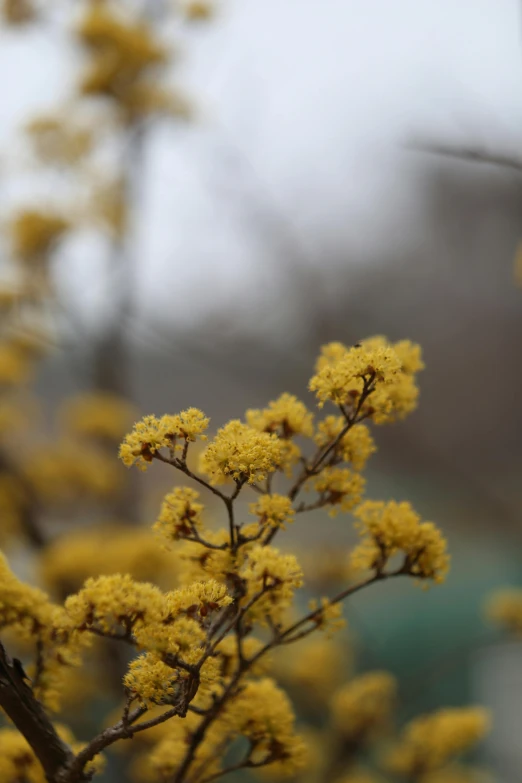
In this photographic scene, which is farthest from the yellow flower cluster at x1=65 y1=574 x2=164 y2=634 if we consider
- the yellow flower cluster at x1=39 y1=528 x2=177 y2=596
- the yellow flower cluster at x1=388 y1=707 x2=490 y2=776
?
the yellow flower cluster at x1=39 y1=528 x2=177 y2=596

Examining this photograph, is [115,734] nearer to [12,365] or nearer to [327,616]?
[327,616]

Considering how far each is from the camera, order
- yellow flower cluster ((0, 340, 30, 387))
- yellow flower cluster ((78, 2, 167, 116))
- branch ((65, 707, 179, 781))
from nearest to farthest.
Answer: branch ((65, 707, 179, 781)) < yellow flower cluster ((0, 340, 30, 387)) < yellow flower cluster ((78, 2, 167, 116))

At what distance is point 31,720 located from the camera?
482mm

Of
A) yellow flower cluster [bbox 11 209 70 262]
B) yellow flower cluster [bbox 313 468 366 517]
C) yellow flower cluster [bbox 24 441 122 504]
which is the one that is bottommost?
yellow flower cluster [bbox 313 468 366 517]

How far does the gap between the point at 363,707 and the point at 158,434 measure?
0.90 m

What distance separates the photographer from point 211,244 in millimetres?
2473

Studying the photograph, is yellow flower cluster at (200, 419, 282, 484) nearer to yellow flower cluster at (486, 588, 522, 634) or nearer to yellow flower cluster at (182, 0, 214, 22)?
yellow flower cluster at (486, 588, 522, 634)

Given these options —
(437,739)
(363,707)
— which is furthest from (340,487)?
(363,707)

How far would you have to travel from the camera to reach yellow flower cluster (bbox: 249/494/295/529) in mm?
516

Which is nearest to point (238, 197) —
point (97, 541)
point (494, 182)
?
point (97, 541)

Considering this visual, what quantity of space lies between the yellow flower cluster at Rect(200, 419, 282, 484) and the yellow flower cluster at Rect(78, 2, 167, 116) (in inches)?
72.9

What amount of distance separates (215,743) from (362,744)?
75 cm

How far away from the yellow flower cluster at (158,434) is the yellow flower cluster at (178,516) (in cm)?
5

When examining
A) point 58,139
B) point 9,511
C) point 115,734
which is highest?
point 58,139
